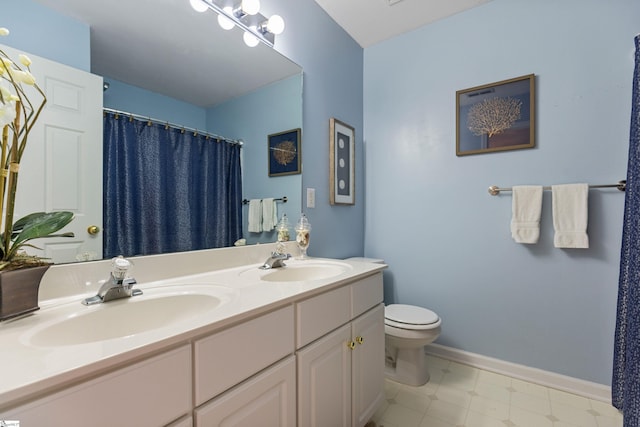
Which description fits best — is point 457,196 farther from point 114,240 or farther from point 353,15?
point 114,240

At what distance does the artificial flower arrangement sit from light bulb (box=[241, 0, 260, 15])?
92 centimetres

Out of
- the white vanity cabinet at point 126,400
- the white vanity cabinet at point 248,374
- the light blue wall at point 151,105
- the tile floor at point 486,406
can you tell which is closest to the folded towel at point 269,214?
the light blue wall at point 151,105

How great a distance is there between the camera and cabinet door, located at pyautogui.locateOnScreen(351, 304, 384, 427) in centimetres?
121

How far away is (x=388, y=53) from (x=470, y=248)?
163cm

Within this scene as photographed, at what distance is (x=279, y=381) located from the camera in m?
0.84

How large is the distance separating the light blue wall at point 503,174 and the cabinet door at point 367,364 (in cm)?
87

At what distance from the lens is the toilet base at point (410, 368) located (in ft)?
5.68

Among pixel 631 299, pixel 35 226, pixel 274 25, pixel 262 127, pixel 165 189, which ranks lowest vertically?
pixel 631 299

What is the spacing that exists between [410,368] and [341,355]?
2.88 feet

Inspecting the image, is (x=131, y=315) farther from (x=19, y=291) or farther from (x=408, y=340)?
(x=408, y=340)

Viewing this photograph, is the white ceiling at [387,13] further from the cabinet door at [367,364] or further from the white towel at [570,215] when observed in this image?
the cabinet door at [367,364]

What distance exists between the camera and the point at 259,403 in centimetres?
77

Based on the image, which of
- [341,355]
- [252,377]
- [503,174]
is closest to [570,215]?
[503,174]

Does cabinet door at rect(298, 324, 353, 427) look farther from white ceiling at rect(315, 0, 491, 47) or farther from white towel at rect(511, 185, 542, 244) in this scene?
white ceiling at rect(315, 0, 491, 47)
